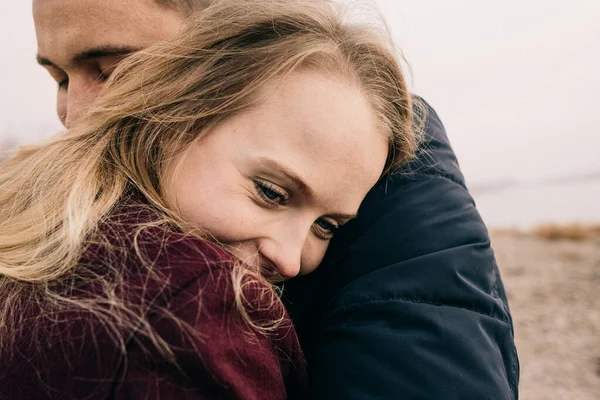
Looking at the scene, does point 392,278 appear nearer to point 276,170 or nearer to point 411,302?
point 411,302

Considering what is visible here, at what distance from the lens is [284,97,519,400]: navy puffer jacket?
3.89 ft

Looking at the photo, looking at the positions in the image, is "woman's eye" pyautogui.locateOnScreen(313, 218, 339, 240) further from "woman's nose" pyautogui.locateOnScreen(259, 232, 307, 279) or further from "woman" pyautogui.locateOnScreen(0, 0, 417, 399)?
"woman's nose" pyautogui.locateOnScreen(259, 232, 307, 279)

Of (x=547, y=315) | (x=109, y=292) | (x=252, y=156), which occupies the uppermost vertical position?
(x=252, y=156)

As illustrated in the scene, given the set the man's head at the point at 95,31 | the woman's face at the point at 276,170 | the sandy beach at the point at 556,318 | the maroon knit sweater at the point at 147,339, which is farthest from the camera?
the sandy beach at the point at 556,318

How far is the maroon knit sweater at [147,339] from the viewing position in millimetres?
855

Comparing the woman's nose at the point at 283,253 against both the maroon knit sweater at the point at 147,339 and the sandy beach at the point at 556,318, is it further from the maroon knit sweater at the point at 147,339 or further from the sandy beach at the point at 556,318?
the sandy beach at the point at 556,318

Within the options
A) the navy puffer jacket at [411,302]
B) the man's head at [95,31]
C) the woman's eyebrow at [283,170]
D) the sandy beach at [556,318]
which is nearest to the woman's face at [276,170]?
the woman's eyebrow at [283,170]

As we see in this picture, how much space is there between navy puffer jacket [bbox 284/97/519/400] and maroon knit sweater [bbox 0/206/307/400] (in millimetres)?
267

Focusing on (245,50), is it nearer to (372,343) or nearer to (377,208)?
(377,208)

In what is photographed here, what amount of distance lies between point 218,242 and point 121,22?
35.1 inches

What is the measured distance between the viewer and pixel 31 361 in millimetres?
886

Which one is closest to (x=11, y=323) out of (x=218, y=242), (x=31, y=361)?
(x=31, y=361)

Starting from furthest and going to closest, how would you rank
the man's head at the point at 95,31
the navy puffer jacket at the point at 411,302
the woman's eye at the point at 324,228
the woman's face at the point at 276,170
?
the man's head at the point at 95,31 < the woman's eye at the point at 324,228 < the woman's face at the point at 276,170 < the navy puffer jacket at the point at 411,302

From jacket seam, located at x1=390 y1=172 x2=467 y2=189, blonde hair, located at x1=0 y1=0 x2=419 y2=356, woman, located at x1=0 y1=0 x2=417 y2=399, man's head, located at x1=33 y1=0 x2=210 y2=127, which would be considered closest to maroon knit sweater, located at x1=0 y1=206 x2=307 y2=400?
woman, located at x1=0 y1=0 x2=417 y2=399
